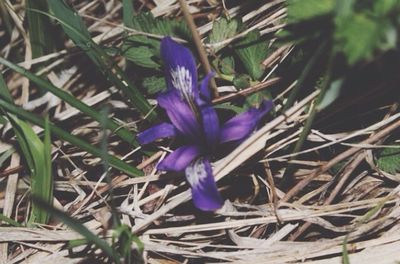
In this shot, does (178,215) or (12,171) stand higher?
(12,171)

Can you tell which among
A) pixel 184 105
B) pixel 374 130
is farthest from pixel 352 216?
pixel 184 105

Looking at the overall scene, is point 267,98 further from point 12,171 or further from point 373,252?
point 12,171

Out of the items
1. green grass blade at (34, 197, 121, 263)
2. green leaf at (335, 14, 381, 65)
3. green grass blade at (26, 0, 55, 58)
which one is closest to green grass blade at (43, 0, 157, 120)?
green grass blade at (26, 0, 55, 58)

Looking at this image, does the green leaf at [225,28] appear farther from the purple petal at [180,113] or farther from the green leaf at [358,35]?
the green leaf at [358,35]

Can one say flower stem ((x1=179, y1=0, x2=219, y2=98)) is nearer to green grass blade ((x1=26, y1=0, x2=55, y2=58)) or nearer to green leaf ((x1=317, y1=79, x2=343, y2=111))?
green leaf ((x1=317, y1=79, x2=343, y2=111))

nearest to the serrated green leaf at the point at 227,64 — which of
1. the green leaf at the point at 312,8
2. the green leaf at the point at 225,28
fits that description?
the green leaf at the point at 225,28

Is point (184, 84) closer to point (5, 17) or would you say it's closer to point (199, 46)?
point (199, 46)
